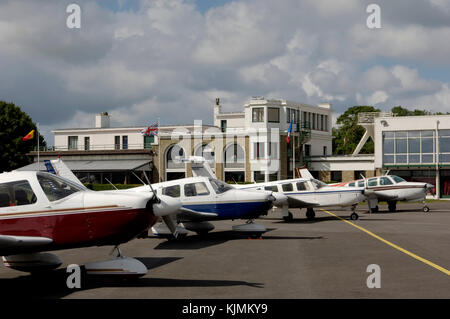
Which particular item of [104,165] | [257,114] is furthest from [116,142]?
[257,114]

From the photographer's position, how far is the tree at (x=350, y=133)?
76.1 m

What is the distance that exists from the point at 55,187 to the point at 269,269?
4717mm

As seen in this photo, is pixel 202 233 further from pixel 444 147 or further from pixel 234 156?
pixel 444 147

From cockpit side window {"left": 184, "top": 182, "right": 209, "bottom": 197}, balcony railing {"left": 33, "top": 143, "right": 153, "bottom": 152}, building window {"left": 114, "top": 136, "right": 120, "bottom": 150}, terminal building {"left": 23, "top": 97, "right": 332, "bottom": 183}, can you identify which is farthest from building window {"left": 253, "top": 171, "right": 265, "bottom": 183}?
cockpit side window {"left": 184, "top": 182, "right": 209, "bottom": 197}

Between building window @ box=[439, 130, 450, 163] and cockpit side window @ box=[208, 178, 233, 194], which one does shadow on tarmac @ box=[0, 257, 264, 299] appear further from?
building window @ box=[439, 130, 450, 163]

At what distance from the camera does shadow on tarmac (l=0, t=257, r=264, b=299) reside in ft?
28.2

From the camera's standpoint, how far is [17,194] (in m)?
8.95

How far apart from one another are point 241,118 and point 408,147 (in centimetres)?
2252

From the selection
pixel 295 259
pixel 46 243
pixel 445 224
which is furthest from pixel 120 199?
pixel 445 224

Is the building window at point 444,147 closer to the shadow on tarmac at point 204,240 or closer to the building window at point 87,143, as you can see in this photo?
the shadow on tarmac at point 204,240

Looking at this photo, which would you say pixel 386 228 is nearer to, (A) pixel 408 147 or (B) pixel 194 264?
(B) pixel 194 264

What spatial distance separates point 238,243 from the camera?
15758 millimetres

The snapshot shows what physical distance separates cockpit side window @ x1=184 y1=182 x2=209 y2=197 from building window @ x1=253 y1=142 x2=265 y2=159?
3565 centimetres

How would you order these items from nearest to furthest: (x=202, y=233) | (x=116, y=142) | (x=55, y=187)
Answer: (x=55, y=187), (x=202, y=233), (x=116, y=142)
